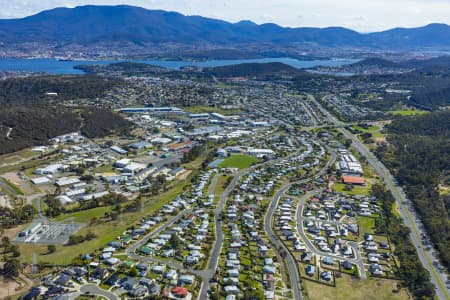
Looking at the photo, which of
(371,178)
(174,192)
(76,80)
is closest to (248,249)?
(174,192)

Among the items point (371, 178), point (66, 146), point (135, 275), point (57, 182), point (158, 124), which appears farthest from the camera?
point (158, 124)

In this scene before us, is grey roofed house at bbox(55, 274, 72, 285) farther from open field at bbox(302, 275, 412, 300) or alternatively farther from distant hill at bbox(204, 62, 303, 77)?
distant hill at bbox(204, 62, 303, 77)

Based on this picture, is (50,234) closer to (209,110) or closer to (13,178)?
(13,178)

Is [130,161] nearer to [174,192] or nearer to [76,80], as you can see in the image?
[174,192]

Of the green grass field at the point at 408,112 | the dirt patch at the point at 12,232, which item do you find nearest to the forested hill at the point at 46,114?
the dirt patch at the point at 12,232

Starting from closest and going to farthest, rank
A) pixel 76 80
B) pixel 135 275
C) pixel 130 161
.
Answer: pixel 135 275, pixel 130 161, pixel 76 80

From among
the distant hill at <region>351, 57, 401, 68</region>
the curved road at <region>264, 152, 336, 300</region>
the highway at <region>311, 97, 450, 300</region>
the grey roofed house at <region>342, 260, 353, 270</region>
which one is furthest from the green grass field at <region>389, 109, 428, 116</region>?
the distant hill at <region>351, 57, 401, 68</region>
